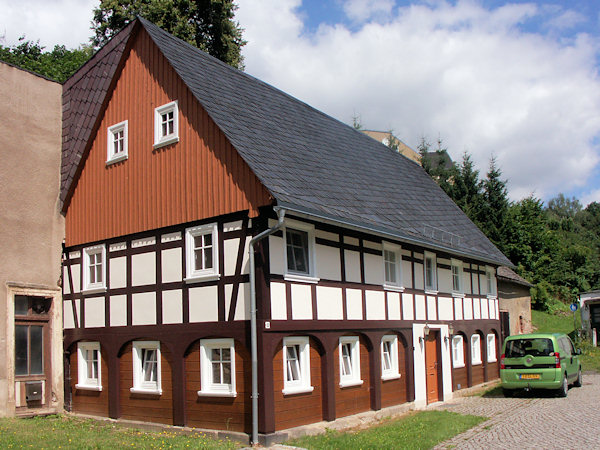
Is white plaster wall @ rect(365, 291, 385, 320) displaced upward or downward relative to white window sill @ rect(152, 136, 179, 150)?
downward

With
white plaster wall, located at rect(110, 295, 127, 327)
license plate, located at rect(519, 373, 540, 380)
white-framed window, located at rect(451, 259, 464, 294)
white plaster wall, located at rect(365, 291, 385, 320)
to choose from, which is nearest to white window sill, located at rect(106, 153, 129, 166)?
white plaster wall, located at rect(110, 295, 127, 327)

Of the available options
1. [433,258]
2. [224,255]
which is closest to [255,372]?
[224,255]

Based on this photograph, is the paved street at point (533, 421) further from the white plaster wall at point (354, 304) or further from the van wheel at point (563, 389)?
the white plaster wall at point (354, 304)

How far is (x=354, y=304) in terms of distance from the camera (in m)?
14.3

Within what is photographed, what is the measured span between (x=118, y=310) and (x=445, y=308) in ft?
31.1

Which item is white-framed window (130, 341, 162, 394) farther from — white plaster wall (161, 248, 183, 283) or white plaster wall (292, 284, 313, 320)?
white plaster wall (292, 284, 313, 320)

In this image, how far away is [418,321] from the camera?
17.1m

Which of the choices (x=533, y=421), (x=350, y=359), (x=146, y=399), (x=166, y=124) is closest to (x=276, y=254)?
(x=350, y=359)

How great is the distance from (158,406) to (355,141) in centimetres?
1195

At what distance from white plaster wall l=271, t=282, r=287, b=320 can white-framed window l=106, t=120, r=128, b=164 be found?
17.8 ft

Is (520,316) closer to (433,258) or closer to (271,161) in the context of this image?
(433,258)

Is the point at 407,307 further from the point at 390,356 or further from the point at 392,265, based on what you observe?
the point at 390,356

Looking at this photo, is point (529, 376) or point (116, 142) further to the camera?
point (529, 376)

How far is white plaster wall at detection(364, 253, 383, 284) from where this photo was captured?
15.0 metres
